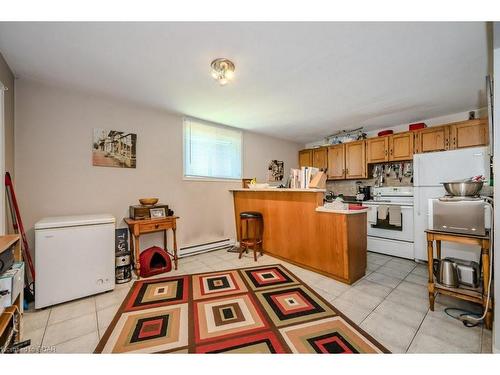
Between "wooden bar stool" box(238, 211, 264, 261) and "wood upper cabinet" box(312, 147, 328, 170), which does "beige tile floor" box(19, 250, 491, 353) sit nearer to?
"wooden bar stool" box(238, 211, 264, 261)

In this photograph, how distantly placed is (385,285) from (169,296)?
7.80ft

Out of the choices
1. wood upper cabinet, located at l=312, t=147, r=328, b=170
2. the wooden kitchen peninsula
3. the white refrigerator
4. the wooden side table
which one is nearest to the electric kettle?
the wooden kitchen peninsula

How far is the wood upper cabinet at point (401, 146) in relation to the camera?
11.6 ft

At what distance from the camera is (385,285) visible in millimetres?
2326

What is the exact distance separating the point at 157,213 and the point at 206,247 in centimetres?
117

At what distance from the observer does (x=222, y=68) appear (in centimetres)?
193

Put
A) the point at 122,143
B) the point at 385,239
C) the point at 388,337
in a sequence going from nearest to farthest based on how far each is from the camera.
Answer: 1. the point at 388,337
2. the point at 122,143
3. the point at 385,239

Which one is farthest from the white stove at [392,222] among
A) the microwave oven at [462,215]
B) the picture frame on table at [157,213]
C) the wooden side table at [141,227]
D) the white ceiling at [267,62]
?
the picture frame on table at [157,213]

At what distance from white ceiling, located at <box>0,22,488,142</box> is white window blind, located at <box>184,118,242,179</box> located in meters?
0.50

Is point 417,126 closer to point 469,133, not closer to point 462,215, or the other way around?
point 469,133
